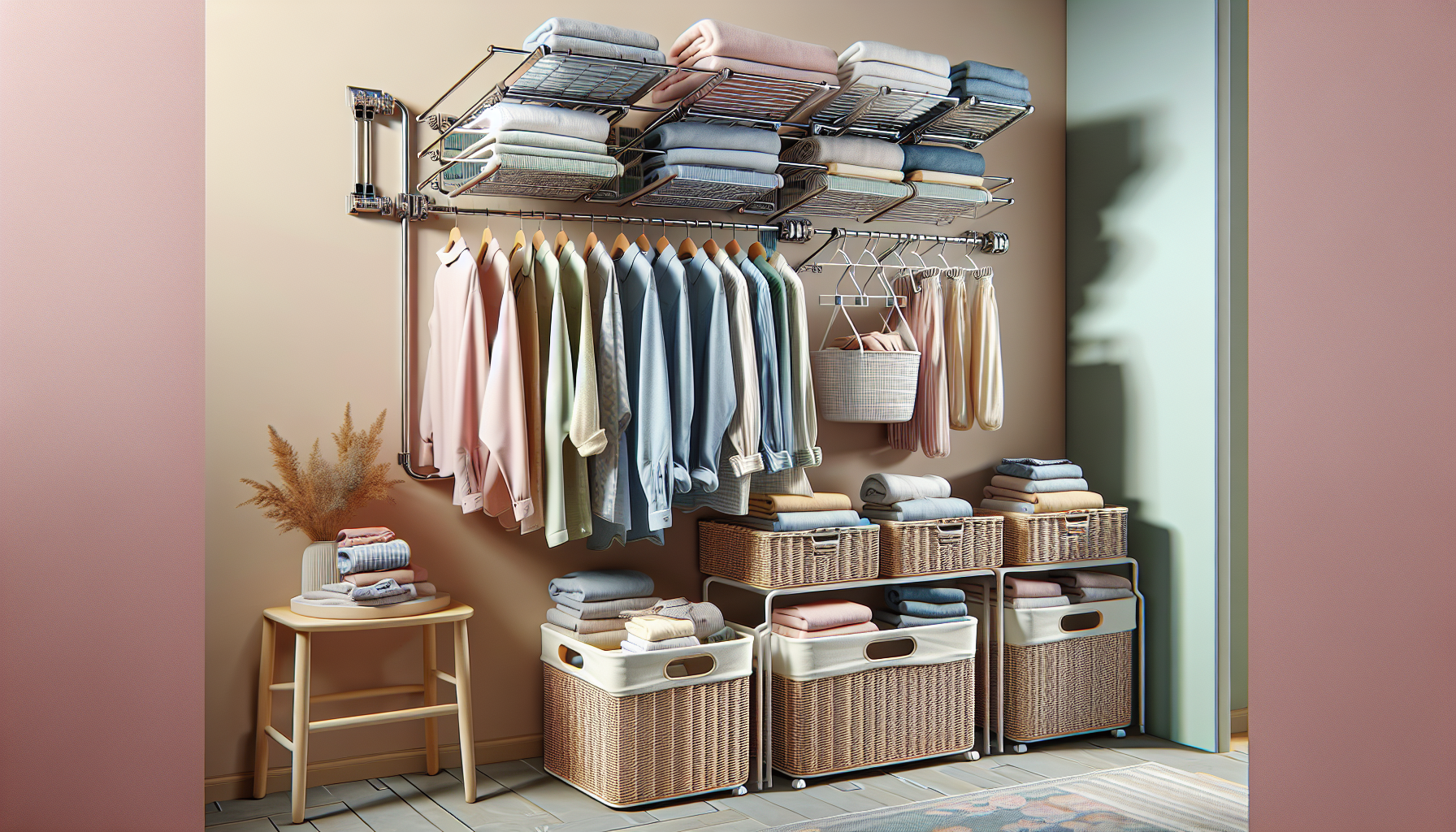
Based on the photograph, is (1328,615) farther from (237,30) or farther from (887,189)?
(237,30)

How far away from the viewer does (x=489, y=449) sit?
2850 mm

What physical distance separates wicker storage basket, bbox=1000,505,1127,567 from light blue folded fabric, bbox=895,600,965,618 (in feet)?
1.24

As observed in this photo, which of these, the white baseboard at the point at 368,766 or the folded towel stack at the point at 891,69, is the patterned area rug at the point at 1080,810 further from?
the folded towel stack at the point at 891,69

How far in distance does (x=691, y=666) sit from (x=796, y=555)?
1.48 ft

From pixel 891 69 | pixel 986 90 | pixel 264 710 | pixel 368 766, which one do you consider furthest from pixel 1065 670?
pixel 264 710

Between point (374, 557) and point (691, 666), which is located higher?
point (374, 557)

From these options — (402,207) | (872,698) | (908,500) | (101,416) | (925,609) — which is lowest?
(872,698)

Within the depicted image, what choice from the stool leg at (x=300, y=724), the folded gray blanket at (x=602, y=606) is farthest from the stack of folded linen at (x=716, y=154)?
the stool leg at (x=300, y=724)

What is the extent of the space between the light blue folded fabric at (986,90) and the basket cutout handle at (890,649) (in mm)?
1726

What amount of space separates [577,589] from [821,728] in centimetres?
83

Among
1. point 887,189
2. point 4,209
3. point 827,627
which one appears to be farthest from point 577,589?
point 4,209

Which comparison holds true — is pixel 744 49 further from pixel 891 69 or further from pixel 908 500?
pixel 908 500

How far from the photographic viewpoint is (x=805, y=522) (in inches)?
126

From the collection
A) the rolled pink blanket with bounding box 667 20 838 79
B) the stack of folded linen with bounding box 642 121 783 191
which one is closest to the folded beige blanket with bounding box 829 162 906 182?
the stack of folded linen with bounding box 642 121 783 191
